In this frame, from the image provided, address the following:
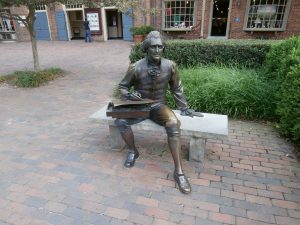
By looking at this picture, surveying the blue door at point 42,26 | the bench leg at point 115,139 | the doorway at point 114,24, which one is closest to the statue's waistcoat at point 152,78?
the bench leg at point 115,139

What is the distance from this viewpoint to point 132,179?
2.81m

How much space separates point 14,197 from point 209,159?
223cm

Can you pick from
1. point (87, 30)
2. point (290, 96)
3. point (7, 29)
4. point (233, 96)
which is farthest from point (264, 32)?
point (7, 29)

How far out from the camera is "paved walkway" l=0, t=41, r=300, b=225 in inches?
91.4

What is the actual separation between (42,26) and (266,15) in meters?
14.4

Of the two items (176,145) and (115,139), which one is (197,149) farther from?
(115,139)

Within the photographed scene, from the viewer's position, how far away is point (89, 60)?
10.2 m

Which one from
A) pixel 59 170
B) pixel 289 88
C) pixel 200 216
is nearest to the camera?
pixel 200 216

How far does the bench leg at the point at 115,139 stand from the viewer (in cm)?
333

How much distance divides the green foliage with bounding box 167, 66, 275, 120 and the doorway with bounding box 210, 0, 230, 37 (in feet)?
31.3

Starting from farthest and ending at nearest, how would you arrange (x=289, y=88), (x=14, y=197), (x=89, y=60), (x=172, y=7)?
(x=172, y=7), (x=89, y=60), (x=289, y=88), (x=14, y=197)

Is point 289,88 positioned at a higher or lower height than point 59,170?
higher

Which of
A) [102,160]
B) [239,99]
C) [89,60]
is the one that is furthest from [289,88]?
[89,60]

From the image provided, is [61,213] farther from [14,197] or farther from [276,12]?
[276,12]
